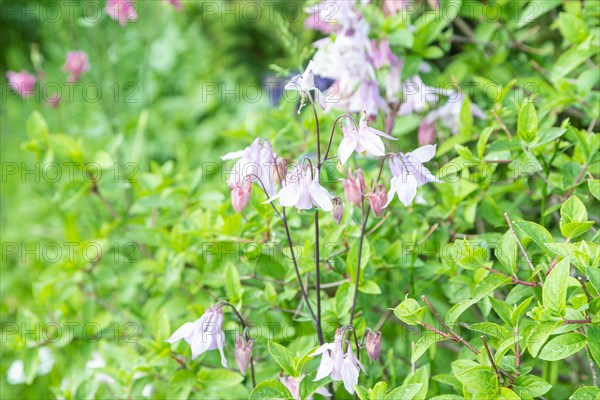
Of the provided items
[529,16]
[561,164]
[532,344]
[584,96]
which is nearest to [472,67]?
[529,16]

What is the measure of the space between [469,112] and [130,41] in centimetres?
234

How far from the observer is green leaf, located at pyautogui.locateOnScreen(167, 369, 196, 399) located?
1389mm

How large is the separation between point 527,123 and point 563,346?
1.57 feet

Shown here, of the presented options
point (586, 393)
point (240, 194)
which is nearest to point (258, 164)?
point (240, 194)

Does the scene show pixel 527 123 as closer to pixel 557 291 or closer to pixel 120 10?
pixel 557 291

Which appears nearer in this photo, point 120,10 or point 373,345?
point 373,345

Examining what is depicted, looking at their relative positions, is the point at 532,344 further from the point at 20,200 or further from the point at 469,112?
the point at 20,200

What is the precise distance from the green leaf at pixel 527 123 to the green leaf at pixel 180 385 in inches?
33.2

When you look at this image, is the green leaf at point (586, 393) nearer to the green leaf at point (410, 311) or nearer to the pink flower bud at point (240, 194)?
the green leaf at point (410, 311)

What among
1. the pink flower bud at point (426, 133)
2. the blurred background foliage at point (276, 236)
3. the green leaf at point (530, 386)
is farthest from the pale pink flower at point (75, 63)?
the green leaf at point (530, 386)

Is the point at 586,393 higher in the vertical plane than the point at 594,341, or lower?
lower

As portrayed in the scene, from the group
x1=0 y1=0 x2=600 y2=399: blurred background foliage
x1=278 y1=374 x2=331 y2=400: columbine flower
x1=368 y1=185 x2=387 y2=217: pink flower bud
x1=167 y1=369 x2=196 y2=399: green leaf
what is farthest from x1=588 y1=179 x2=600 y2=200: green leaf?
x1=167 y1=369 x2=196 y2=399: green leaf

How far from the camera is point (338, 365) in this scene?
1.11 m

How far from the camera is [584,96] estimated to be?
163 cm
